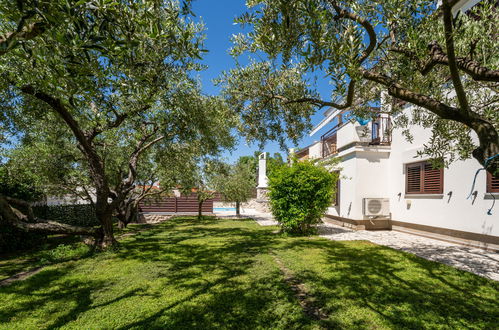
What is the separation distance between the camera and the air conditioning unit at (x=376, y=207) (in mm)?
12172

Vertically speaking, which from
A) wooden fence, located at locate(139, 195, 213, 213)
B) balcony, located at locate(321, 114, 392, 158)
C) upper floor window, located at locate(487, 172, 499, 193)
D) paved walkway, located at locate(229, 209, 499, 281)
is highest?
balcony, located at locate(321, 114, 392, 158)

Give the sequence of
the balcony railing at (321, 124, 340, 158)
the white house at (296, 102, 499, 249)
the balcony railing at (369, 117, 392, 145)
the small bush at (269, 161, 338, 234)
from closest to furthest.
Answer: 1. the white house at (296, 102, 499, 249)
2. the small bush at (269, 161, 338, 234)
3. the balcony railing at (369, 117, 392, 145)
4. the balcony railing at (321, 124, 340, 158)

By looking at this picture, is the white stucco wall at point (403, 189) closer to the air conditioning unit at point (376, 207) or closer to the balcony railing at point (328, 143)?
the air conditioning unit at point (376, 207)

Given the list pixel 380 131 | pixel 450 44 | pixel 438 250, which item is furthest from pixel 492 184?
pixel 450 44

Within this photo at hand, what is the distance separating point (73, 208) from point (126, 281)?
418 inches

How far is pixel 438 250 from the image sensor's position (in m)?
8.06

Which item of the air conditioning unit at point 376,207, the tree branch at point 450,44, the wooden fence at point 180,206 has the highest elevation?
the tree branch at point 450,44

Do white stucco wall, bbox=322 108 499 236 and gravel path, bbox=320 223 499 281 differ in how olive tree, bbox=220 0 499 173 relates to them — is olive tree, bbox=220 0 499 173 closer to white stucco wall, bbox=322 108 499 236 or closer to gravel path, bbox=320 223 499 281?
gravel path, bbox=320 223 499 281

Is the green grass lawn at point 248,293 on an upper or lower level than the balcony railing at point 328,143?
lower

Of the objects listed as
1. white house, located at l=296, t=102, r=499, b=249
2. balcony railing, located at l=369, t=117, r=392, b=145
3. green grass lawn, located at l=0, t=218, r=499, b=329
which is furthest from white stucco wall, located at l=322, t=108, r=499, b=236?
green grass lawn, located at l=0, t=218, r=499, b=329

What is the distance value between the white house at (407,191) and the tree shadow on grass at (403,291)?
3.42 m

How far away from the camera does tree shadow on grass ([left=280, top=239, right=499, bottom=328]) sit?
374 centimetres

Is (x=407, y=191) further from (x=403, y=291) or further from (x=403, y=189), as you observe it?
(x=403, y=291)

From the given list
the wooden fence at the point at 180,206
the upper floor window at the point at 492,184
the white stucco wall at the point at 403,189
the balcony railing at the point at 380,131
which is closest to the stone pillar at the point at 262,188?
the wooden fence at the point at 180,206
